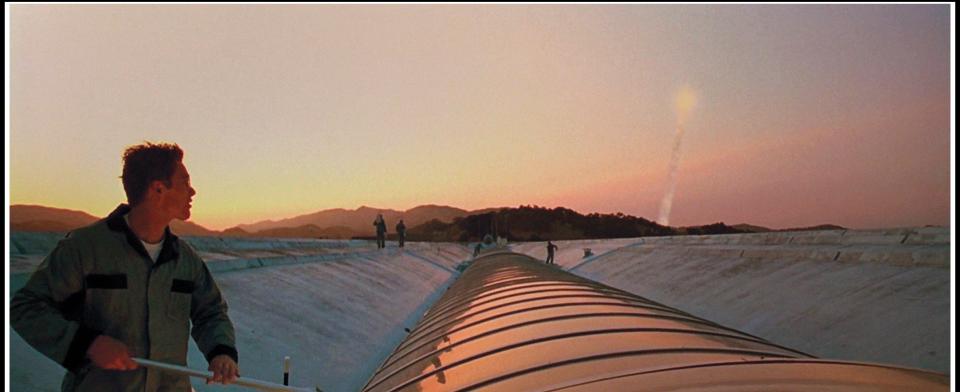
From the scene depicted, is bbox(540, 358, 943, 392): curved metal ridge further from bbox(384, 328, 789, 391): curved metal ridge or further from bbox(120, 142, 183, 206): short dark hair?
bbox(120, 142, 183, 206): short dark hair

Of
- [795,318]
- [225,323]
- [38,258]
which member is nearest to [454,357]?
[225,323]

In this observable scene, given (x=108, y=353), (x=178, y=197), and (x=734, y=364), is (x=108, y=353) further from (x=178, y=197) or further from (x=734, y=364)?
(x=734, y=364)

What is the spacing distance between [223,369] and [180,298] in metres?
0.37

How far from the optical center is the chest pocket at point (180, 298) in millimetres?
2803

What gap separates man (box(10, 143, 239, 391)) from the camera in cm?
249

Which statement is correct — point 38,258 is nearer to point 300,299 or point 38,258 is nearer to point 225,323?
point 300,299

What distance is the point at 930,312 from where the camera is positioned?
1028 cm

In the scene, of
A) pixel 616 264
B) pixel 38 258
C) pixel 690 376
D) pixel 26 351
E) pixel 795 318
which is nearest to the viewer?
pixel 690 376

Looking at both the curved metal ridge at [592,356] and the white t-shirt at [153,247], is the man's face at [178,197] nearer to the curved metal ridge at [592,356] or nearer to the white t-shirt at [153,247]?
the white t-shirt at [153,247]

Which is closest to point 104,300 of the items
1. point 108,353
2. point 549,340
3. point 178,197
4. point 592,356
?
point 108,353

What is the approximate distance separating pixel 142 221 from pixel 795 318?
42.1 ft

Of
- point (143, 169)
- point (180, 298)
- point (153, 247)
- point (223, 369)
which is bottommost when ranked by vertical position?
point (223, 369)

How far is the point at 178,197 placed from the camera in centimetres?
275

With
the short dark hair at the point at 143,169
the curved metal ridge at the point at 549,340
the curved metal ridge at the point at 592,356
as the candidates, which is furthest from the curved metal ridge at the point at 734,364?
the short dark hair at the point at 143,169
